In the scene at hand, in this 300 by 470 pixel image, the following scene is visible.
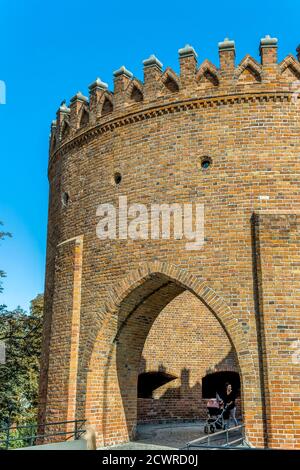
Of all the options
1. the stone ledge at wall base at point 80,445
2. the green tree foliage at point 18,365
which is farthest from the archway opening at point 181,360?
the green tree foliage at point 18,365

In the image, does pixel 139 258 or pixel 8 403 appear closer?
pixel 139 258

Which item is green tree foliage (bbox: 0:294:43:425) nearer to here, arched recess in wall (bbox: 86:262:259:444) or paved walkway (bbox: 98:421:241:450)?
paved walkway (bbox: 98:421:241:450)

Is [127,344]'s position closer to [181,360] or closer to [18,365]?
[181,360]

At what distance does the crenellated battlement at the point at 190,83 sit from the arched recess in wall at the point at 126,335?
3.73m

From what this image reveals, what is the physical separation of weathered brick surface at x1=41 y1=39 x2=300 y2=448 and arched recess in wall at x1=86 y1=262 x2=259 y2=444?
26mm

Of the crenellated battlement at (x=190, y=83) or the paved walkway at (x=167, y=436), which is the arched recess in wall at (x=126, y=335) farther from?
the crenellated battlement at (x=190, y=83)

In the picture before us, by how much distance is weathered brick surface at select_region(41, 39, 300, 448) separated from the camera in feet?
27.8

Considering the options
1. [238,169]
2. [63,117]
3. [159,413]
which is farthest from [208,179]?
[159,413]

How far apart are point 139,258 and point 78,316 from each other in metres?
1.98

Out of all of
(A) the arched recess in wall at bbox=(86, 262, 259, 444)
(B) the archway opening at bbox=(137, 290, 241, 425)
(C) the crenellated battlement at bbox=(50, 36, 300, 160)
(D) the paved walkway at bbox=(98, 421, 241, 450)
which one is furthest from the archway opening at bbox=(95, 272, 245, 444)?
(C) the crenellated battlement at bbox=(50, 36, 300, 160)

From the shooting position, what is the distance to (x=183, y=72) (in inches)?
409

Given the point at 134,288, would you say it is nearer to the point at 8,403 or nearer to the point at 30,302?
the point at 8,403

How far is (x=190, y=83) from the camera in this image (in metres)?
10.2

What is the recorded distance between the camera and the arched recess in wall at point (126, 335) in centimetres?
953
